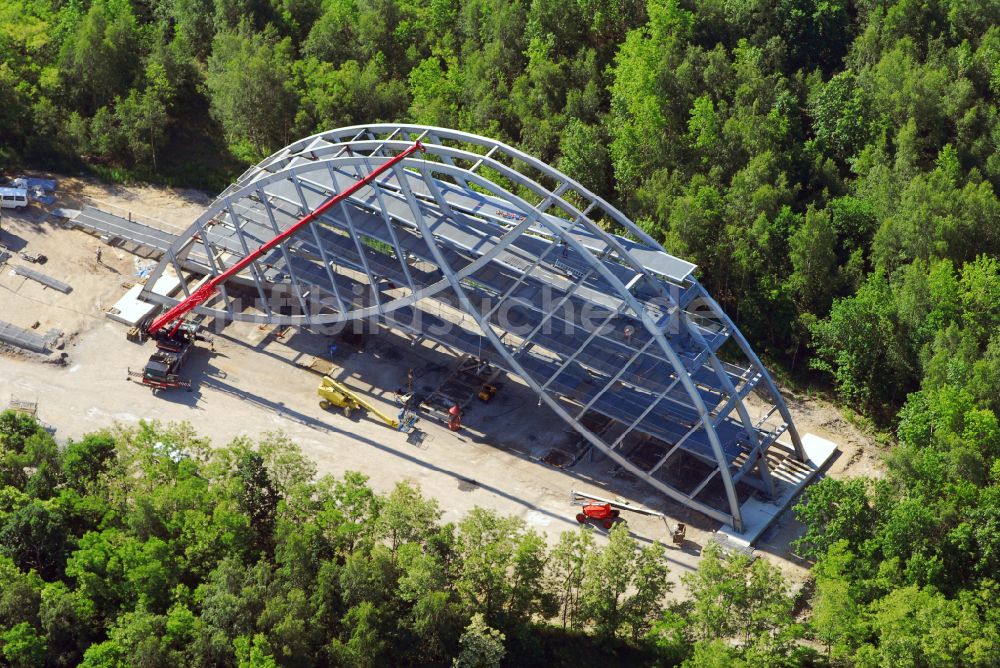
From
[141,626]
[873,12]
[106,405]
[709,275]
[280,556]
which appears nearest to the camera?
[141,626]

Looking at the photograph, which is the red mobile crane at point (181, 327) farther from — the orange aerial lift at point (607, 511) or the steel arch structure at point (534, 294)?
the orange aerial lift at point (607, 511)

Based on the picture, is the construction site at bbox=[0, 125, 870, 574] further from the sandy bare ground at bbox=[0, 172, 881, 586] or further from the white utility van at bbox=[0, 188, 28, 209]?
the white utility van at bbox=[0, 188, 28, 209]

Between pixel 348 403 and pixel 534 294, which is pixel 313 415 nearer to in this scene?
pixel 348 403

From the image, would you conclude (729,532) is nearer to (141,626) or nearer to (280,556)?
(280,556)

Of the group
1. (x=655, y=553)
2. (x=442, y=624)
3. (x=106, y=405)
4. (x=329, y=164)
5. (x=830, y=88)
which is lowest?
(x=106, y=405)

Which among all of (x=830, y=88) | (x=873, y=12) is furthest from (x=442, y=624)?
(x=873, y=12)

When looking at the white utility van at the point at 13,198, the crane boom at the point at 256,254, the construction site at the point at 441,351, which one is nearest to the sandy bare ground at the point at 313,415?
the construction site at the point at 441,351
